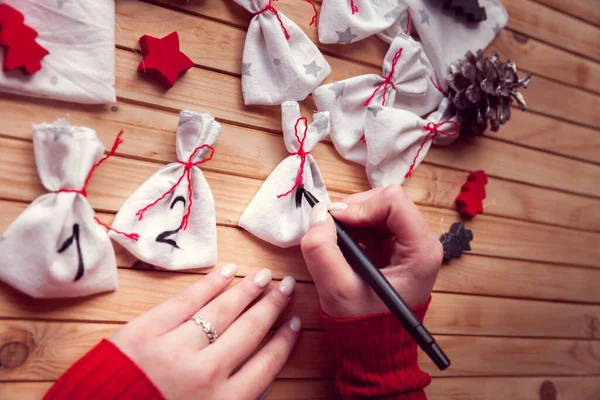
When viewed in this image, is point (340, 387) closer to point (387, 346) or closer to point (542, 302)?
point (387, 346)

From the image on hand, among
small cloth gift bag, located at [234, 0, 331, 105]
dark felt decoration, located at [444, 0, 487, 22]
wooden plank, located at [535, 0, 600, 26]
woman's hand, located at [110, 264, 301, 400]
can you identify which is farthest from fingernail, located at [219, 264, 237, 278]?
wooden plank, located at [535, 0, 600, 26]

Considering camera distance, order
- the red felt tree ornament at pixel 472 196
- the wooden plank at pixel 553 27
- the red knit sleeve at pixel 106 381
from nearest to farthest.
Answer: the red knit sleeve at pixel 106 381
the red felt tree ornament at pixel 472 196
the wooden plank at pixel 553 27

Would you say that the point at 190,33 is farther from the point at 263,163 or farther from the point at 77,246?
the point at 77,246

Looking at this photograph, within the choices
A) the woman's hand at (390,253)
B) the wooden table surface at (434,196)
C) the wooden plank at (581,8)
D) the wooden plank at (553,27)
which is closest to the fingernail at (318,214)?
the woman's hand at (390,253)

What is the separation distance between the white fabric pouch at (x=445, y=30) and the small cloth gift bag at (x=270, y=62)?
0.23 meters

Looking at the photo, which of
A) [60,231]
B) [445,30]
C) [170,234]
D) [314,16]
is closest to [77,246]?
[60,231]

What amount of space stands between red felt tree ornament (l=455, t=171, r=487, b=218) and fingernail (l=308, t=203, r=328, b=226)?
37 centimetres

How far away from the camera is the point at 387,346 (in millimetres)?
780

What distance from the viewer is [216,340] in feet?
2.44

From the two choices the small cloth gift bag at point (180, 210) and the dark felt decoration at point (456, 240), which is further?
the dark felt decoration at point (456, 240)

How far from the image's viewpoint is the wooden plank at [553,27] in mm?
1144

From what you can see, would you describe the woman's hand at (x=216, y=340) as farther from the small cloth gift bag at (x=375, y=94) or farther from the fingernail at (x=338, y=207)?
the small cloth gift bag at (x=375, y=94)

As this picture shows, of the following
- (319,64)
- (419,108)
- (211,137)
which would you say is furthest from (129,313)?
(419,108)

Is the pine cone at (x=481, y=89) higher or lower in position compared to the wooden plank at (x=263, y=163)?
higher
